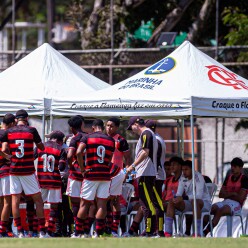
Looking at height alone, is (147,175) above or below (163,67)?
below

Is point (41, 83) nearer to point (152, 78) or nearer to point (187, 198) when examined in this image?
point (152, 78)

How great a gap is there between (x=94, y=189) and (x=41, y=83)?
3.39 metres

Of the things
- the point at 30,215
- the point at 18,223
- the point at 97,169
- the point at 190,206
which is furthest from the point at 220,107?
the point at 18,223

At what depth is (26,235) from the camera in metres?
18.3

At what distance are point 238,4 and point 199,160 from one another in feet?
15.5

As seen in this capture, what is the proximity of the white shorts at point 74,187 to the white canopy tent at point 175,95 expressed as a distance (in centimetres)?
124

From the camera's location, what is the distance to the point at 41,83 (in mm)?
20453

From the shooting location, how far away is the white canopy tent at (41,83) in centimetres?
1923

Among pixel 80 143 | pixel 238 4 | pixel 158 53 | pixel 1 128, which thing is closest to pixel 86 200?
pixel 80 143

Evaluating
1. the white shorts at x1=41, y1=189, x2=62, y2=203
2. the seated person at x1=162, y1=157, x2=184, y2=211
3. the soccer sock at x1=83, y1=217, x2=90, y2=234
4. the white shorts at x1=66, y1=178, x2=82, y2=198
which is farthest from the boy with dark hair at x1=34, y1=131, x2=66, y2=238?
the seated person at x1=162, y1=157, x2=184, y2=211

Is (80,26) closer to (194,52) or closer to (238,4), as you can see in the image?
(238,4)

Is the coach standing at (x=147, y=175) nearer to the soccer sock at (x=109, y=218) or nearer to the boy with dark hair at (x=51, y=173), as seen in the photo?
the soccer sock at (x=109, y=218)

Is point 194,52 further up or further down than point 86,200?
further up

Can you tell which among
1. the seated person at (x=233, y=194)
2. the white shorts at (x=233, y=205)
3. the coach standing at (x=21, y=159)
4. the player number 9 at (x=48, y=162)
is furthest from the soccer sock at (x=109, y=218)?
the white shorts at (x=233, y=205)
